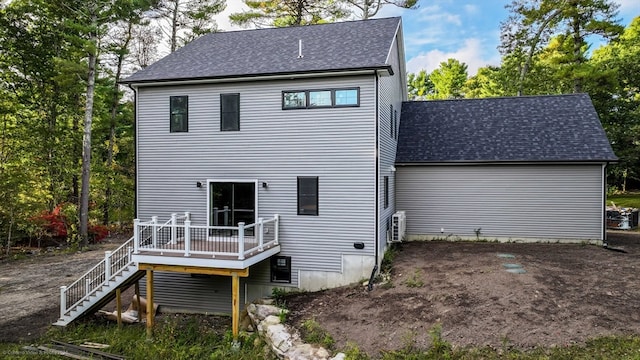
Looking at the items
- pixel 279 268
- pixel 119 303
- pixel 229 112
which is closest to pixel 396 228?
pixel 279 268

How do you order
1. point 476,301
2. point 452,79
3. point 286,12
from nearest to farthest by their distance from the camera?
1. point 476,301
2. point 286,12
3. point 452,79

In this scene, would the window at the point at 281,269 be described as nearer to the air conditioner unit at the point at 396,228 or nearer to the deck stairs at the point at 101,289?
the deck stairs at the point at 101,289

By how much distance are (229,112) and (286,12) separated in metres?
18.0

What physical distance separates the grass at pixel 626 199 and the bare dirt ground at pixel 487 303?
1923 centimetres

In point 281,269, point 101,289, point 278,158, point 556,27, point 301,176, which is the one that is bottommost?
point 101,289


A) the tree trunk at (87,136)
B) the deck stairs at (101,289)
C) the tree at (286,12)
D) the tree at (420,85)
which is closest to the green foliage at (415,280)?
the deck stairs at (101,289)

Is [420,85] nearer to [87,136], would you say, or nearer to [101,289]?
[87,136]

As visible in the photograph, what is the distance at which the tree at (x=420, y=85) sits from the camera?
1829 inches

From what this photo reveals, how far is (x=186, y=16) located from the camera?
24.1 m

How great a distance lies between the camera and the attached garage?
12781 mm

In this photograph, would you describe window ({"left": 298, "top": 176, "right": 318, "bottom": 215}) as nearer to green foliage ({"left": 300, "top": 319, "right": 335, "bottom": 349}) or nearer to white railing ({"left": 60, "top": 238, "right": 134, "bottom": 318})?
green foliage ({"left": 300, "top": 319, "right": 335, "bottom": 349})

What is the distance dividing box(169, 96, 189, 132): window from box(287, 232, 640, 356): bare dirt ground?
6107mm

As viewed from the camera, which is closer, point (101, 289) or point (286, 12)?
point (101, 289)

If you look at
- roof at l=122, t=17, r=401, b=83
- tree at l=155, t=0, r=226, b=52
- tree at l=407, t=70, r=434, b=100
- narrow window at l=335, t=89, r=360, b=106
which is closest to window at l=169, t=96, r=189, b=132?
roof at l=122, t=17, r=401, b=83
